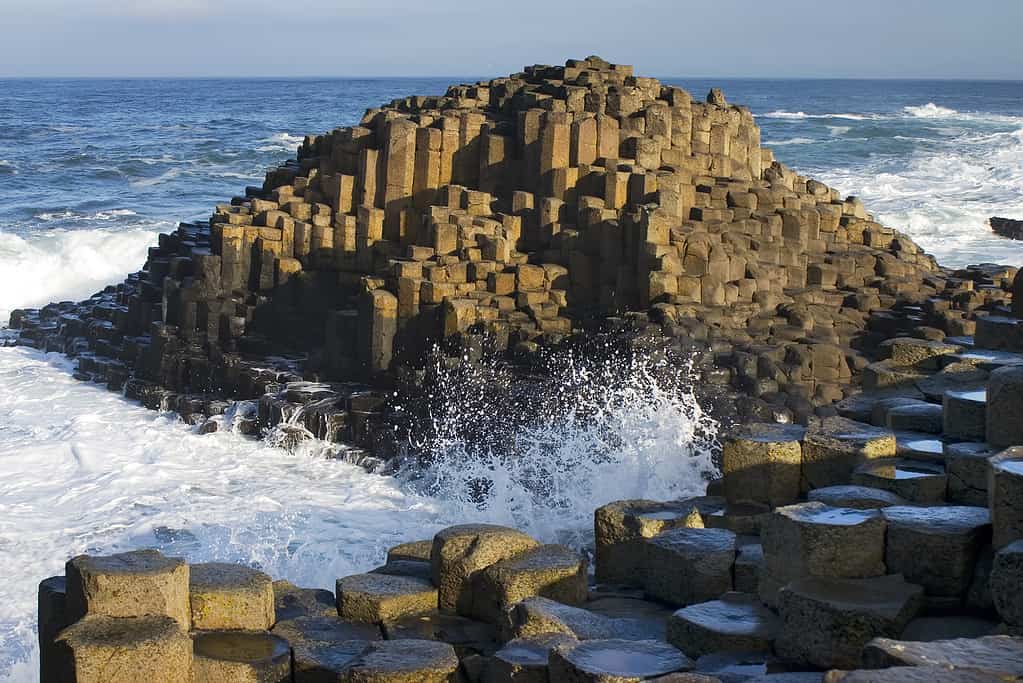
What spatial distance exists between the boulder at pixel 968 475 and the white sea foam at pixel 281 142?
40926 millimetres

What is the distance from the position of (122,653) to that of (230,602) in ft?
3.30

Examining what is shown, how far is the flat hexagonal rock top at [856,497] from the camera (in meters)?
7.36

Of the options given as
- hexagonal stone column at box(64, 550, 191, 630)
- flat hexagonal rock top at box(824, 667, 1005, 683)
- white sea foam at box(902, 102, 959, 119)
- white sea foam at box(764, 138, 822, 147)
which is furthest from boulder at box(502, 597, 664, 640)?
white sea foam at box(902, 102, 959, 119)

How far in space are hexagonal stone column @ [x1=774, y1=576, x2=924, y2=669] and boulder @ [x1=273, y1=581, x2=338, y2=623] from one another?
9.81ft

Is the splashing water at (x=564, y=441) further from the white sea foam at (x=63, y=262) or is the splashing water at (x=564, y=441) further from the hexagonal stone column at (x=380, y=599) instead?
the white sea foam at (x=63, y=262)

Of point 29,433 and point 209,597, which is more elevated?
point 209,597

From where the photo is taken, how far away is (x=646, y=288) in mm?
15086

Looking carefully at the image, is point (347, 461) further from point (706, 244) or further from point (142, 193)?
point (142, 193)

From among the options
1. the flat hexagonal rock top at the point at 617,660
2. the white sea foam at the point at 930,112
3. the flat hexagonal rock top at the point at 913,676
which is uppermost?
the white sea foam at the point at 930,112

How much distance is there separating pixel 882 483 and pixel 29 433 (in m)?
11.3

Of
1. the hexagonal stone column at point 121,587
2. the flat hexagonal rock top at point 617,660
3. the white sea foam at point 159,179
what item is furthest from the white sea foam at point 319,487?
the white sea foam at point 159,179

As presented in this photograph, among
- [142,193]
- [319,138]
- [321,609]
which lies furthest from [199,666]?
[142,193]

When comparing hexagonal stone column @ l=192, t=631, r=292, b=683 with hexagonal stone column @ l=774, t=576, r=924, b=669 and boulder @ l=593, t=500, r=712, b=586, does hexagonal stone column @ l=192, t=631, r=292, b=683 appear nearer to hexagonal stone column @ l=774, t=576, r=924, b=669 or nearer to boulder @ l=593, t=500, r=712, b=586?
boulder @ l=593, t=500, r=712, b=586

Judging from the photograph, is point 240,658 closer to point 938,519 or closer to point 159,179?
point 938,519
